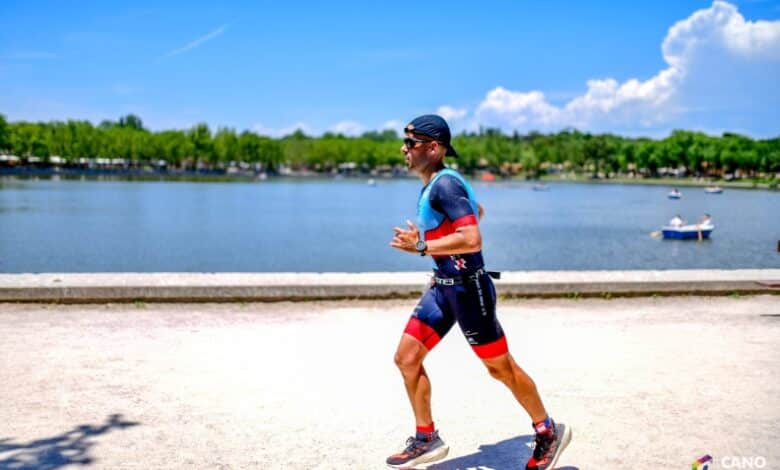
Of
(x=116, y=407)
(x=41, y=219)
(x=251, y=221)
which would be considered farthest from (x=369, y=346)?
(x=251, y=221)

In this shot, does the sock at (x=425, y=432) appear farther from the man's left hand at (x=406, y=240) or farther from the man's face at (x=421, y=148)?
the man's face at (x=421, y=148)

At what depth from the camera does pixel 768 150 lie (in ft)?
604

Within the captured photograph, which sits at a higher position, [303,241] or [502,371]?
[502,371]

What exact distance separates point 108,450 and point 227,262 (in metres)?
35.2

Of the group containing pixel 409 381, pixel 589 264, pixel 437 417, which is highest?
pixel 409 381

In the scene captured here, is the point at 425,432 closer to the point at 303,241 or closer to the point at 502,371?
the point at 502,371

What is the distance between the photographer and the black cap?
5.00 m

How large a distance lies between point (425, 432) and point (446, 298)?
0.87 m

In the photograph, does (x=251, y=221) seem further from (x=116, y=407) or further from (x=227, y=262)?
(x=116, y=407)

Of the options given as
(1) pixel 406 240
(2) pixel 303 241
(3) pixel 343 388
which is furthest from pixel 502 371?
(2) pixel 303 241

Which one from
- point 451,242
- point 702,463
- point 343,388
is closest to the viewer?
point 451,242

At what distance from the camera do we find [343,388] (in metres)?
6.99

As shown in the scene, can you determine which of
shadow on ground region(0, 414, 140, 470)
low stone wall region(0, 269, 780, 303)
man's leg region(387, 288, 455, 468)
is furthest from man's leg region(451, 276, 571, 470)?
low stone wall region(0, 269, 780, 303)

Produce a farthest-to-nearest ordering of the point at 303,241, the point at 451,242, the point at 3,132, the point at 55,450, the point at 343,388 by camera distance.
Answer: the point at 3,132, the point at 303,241, the point at 343,388, the point at 55,450, the point at 451,242
